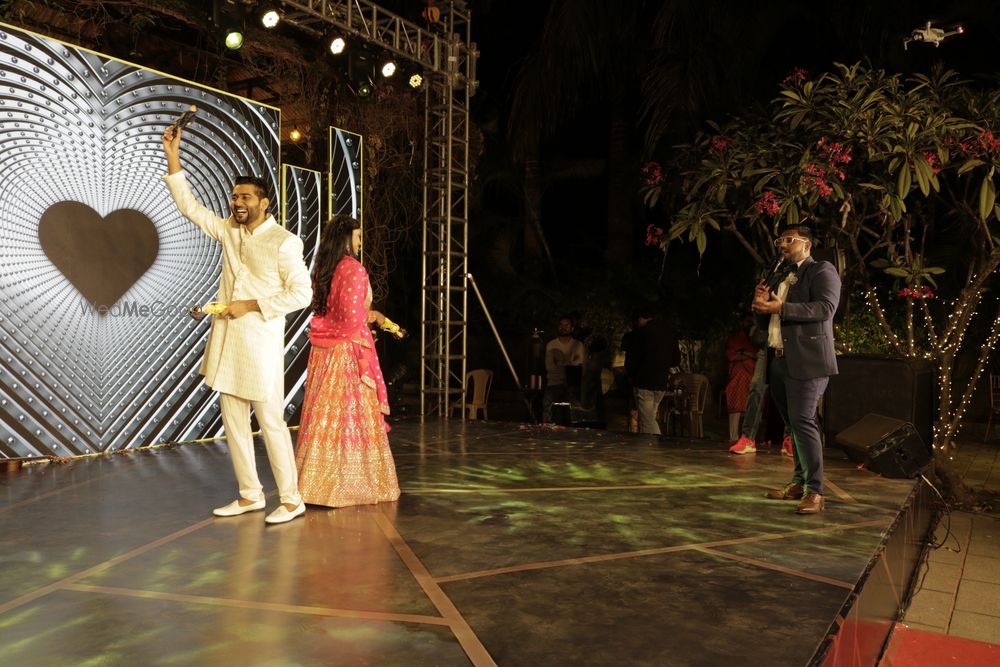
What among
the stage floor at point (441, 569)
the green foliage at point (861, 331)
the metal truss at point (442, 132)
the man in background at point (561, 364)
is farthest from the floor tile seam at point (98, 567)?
the green foliage at point (861, 331)

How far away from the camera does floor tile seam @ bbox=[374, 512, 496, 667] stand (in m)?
2.41

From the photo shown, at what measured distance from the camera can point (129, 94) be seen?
18.9 ft

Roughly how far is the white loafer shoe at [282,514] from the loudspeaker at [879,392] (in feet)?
12.5

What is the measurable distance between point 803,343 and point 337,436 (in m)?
2.26

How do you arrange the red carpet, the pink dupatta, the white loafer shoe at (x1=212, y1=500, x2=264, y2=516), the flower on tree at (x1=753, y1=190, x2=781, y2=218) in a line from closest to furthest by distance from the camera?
the red carpet < the white loafer shoe at (x1=212, y1=500, x2=264, y2=516) < the pink dupatta < the flower on tree at (x1=753, y1=190, x2=781, y2=218)

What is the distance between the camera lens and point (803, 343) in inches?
161

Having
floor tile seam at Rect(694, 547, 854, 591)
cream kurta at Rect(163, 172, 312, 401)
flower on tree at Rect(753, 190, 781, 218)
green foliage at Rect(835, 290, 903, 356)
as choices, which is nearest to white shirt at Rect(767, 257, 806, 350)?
floor tile seam at Rect(694, 547, 854, 591)

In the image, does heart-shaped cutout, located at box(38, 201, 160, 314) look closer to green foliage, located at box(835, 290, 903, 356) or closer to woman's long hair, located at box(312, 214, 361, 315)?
woman's long hair, located at box(312, 214, 361, 315)

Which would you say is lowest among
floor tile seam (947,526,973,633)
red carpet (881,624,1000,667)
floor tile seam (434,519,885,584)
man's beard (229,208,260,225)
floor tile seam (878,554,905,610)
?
red carpet (881,624,1000,667)

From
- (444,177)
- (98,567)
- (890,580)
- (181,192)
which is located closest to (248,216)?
(181,192)

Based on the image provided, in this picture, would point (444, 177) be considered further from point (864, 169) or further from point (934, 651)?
point (934, 651)

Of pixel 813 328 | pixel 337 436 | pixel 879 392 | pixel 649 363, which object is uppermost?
pixel 813 328

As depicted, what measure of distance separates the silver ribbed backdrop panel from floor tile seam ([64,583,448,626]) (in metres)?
2.81

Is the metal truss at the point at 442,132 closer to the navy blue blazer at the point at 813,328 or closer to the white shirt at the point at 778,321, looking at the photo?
the white shirt at the point at 778,321
